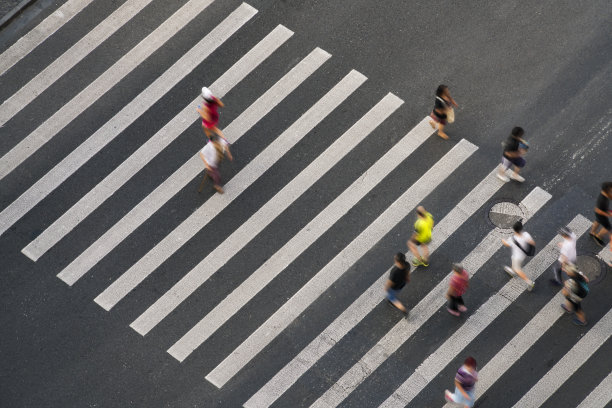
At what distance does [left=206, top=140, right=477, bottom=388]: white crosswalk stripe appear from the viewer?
17219 mm

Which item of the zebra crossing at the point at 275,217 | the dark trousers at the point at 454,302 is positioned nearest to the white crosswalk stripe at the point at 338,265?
the zebra crossing at the point at 275,217

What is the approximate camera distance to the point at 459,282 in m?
16.5

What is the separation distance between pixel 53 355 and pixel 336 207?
575 centimetres

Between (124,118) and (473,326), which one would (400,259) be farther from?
(124,118)

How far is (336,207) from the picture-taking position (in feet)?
61.1

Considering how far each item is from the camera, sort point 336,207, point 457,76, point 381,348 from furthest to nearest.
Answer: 1. point 457,76
2. point 336,207
3. point 381,348

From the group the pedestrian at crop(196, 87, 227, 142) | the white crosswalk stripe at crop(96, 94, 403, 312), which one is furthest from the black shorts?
the pedestrian at crop(196, 87, 227, 142)

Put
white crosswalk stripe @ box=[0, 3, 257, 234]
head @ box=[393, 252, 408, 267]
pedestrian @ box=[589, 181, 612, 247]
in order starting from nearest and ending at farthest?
head @ box=[393, 252, 408, 267], pedestrian @ box=[589, 181, 612, 247], white crosswalk stripe @ box=[0, 3, 257, 234]

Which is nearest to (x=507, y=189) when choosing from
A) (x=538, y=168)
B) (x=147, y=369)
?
(x=538, y=168)

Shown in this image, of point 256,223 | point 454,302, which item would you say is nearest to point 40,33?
point 256,223

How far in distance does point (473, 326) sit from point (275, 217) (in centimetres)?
417

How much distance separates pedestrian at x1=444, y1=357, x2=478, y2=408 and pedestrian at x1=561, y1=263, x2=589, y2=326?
216cm

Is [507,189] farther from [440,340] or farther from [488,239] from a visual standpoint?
[440,340]

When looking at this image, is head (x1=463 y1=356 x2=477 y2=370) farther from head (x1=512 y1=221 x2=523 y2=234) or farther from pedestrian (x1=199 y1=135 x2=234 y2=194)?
pedestrian (x1=199 y1=135 x2=234 y2=194)
